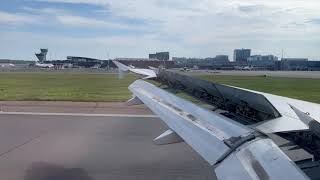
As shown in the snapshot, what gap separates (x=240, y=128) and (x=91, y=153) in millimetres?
6309

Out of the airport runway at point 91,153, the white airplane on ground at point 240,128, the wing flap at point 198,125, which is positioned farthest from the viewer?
the airport runway at point 91,153

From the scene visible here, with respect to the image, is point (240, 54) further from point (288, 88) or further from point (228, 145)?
point (228, 145)

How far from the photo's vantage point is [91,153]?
370 inches

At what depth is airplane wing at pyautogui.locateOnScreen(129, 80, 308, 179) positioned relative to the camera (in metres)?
2.64

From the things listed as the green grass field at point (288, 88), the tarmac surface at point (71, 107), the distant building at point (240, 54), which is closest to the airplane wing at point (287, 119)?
the tarmac surface at point (71, 107)

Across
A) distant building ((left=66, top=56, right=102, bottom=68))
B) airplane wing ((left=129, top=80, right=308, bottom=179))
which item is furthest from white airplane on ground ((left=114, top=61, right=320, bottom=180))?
distant building ((left=66, top=56, right=102, bottom=68))

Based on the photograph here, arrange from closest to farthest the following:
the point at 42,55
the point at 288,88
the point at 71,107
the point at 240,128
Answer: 1. the point at 240,128
2. the point at 71,107
3. the point at 288,88
4. the point at 42,55

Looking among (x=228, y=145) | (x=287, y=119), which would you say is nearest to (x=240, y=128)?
(x=228, y=145)

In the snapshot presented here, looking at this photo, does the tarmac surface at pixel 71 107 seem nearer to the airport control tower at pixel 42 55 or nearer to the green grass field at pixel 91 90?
the green grass field at pixel 91 90

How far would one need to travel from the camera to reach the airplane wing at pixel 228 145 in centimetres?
264

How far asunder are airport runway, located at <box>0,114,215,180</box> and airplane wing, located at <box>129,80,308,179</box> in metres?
3.16

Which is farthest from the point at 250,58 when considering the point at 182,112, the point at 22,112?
the point at 182,112

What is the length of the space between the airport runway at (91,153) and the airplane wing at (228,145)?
3.16 meters

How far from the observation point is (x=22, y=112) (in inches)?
618
